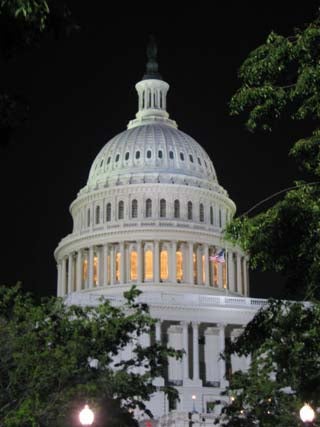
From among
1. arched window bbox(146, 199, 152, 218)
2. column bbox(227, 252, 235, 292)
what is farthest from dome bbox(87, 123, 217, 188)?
column bbox(227, 252, 235, 292)

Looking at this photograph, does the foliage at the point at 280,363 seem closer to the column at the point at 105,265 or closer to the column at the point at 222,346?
the column at the point at 222,346

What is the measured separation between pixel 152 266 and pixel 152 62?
152 ft

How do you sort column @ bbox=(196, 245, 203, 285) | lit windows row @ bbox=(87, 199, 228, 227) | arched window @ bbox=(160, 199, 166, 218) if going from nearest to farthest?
column @ bbox=(196, 245, 203, 285) → arched window @ bbox=(160, 199, 166, 218) → lit windows row @ bbox=(87, 199, 228, 227)

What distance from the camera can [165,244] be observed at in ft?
434

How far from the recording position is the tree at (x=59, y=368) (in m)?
42.8

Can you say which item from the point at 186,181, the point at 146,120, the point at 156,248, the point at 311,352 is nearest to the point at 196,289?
the point at 156,248

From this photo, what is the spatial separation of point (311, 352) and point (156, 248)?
336 ft

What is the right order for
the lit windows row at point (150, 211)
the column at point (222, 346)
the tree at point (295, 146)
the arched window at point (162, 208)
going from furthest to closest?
the lit windows row at point (150, 211)
the arched window at point (162, 208)
the column at point (222, 346)
the tree at point (295, 146)

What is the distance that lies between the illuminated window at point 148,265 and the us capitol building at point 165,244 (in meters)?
0.15

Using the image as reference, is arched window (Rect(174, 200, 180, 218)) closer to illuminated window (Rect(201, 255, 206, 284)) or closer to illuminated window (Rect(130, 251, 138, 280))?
illuminated window (Rect(201, 255, 206, 284))

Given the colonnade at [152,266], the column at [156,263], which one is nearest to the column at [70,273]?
the colonnade at [152,266]

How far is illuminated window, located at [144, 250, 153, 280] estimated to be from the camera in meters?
130

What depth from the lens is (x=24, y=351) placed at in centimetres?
4497

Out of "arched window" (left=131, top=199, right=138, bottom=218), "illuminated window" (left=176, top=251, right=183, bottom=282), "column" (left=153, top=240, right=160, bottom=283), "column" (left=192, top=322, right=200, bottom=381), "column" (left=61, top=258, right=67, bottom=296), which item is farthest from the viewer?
"column" (left=61, top=258, right=67, bottom=296)
